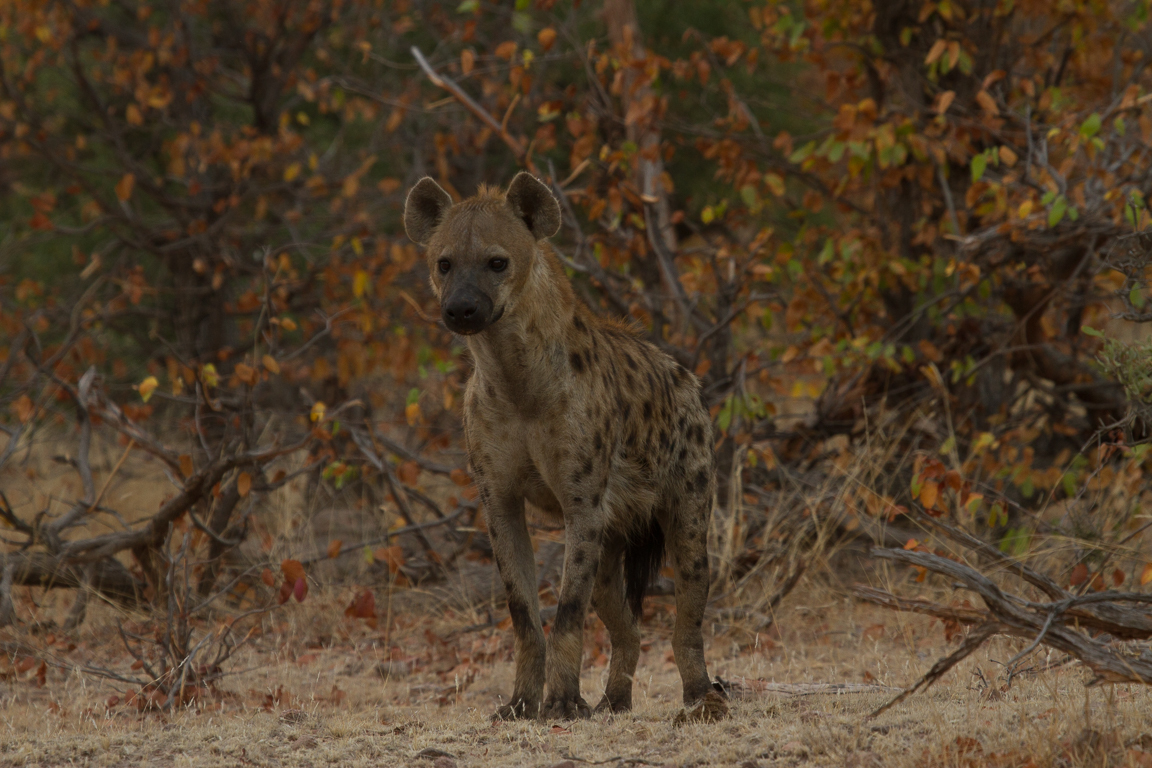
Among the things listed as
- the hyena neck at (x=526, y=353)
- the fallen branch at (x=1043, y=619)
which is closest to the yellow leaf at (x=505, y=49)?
the hyena neck at (x=526, y=353)

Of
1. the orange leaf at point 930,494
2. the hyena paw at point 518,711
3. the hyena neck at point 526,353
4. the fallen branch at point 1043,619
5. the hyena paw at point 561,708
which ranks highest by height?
the hyena neck at point 526,353

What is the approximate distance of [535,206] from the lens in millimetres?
4121

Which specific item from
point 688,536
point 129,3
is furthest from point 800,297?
point 129,3

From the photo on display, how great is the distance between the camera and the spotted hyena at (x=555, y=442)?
3910mm

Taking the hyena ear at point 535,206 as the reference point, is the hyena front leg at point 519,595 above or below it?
below

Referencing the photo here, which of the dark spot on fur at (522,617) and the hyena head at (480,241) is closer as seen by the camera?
the hyena head at (480,241)

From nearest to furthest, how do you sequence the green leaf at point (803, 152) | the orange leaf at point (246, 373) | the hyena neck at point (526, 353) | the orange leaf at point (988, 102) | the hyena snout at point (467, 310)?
the hyena snout at point (467, 310) → the hyena neck at point (526, 353) → the orange leaf at point (246, 373) → the orange leaf at point (988, 102) → the green leaf at point (803, 152)

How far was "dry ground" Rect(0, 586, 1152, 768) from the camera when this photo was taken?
3.18 meters

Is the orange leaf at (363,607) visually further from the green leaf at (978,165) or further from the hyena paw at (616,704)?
the green leaf at (978,165)

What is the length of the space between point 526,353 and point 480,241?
398 millimetres

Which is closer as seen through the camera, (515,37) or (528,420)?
(528,420)

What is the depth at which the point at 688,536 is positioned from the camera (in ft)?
14.1

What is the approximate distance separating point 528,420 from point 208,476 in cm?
214

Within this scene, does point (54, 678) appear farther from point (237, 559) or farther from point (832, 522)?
point (832, 522)
